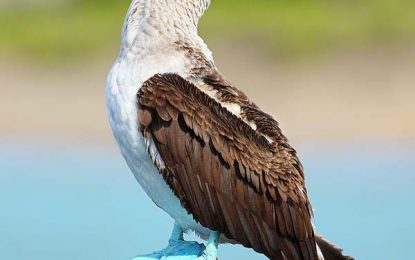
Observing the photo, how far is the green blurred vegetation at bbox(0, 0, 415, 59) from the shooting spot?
621 inches

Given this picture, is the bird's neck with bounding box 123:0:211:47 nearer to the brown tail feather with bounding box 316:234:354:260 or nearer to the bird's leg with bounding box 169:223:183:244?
the bird's leg with bounding box 169:223:183:244

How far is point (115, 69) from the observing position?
3906 millimetres

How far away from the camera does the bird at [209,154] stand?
384 cm

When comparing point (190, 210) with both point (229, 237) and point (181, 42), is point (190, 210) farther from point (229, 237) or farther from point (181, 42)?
point (181, 42)

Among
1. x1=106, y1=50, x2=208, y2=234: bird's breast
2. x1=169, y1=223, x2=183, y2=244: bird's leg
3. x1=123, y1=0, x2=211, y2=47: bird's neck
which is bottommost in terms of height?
x1=169, y1=223, x2=183, y2=244: bird's leg

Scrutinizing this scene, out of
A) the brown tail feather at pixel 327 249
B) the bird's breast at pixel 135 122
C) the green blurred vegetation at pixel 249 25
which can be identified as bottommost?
the brown tail feather at pixel 327 249

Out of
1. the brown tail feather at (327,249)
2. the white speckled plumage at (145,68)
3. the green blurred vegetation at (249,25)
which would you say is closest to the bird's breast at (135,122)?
the white speckled plumage at (145,68)

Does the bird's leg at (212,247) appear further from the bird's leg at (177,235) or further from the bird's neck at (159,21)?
the bird's neck at (159,21)

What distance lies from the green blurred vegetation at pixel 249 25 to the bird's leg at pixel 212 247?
11154 mm

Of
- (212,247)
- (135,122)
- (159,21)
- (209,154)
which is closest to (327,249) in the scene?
(212,247)

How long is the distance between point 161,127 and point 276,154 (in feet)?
1.26

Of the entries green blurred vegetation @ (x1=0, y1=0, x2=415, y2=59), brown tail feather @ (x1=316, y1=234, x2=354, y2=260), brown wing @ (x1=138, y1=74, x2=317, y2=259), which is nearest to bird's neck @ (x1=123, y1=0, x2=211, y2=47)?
brown wing @ (x1=138, y1=74, x2=317, y2=259)

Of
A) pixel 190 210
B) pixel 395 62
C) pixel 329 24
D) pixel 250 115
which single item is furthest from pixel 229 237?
pixel 329 24

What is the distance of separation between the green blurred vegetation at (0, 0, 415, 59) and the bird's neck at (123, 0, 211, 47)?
1093cm
